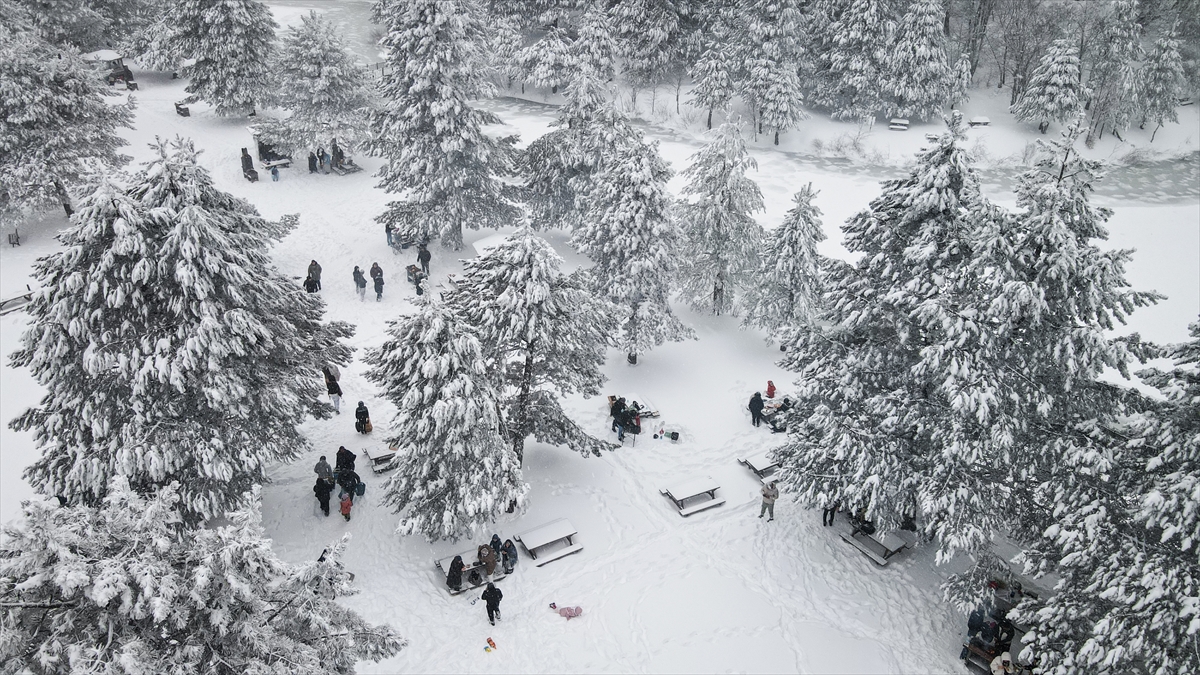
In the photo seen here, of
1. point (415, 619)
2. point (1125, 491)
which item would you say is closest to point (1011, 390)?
point (1125, 491)

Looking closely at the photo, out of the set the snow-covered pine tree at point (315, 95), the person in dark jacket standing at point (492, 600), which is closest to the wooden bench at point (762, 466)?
the person in dark jacket standing at point (492, 600)

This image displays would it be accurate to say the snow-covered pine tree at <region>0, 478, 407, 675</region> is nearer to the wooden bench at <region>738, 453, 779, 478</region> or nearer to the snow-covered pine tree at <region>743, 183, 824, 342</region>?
the wooden bench at <region>738, 453, 779, 478</region>

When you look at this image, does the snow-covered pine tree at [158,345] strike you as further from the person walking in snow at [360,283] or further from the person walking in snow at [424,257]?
the person walking in snow at [424,257]

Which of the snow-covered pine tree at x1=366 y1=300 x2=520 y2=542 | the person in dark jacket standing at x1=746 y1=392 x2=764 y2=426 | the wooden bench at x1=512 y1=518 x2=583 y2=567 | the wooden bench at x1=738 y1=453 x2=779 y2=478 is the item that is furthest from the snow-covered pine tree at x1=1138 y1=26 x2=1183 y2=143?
the snow-covered pine tree at x1=366 y1=300 x2=520 y2=542

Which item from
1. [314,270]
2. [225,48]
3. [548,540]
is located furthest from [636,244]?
[225,48]

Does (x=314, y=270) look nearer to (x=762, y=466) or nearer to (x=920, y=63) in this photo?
(x=762, y=466)

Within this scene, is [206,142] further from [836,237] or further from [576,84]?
[836,237]
